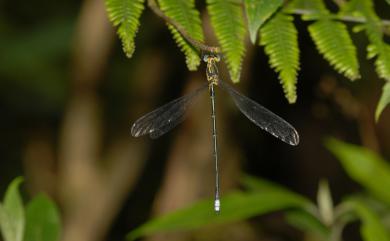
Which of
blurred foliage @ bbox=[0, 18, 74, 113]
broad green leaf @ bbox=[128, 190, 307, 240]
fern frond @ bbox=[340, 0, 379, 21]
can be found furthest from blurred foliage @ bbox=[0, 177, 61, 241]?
Result: blurred foliage @ bbox=[0, 18, 74, 113]

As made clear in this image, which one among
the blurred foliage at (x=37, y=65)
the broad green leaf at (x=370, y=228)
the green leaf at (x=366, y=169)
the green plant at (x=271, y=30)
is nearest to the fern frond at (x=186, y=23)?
the green plant at (x=271, y=30)

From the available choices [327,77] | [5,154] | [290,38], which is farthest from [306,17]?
[5,154]

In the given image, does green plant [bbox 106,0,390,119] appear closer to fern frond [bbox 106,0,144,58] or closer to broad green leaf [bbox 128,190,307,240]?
fern frond [bbox 106,0,144,58]

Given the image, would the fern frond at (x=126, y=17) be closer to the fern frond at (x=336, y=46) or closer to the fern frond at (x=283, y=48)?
the fern frond at (x=283, y=48)

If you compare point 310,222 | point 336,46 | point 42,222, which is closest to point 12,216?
point 42,222

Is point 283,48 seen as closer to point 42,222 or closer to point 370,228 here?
point 370,228

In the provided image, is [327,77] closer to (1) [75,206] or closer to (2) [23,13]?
(1) [75,206]
